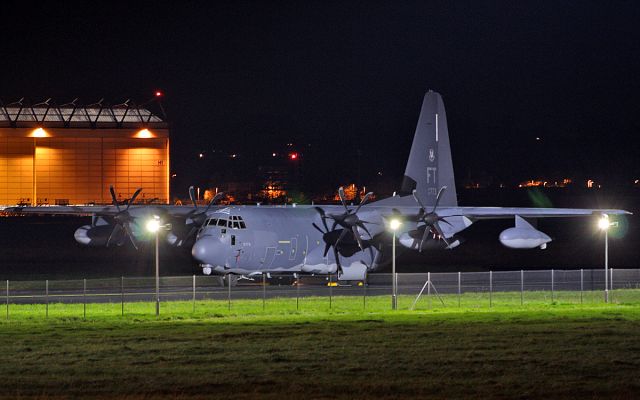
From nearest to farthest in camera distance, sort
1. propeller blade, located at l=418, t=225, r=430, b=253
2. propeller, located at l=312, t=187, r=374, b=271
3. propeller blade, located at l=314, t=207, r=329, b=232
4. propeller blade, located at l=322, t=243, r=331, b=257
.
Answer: propeller, located at l=312, t=187, r=374, b=271, propeller blade, located at l=322, t=243, r=331, b=257, propeller blade, located at l=418, t=225, r=430, b=253, propeller blade, located at l=314, t=207, r=329, b=232

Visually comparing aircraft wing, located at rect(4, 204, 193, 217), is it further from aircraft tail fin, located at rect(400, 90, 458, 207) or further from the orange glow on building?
the orange glow on building

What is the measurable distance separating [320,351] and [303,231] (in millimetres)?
21799

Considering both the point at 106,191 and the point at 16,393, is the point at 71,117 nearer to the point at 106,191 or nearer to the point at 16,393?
the point at 106,191

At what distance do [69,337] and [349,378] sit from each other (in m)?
11.9

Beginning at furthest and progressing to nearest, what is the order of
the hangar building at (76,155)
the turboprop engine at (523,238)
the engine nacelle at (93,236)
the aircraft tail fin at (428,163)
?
the hangar building at (76,155)
the aircraft tail fin at (428,163)
the engine nacelle at (93,236)
the turboprop engine at (523,238)

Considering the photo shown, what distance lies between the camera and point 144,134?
374ft

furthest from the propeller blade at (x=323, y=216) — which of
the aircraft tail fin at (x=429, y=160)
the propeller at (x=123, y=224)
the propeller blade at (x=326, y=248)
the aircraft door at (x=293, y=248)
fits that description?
the propeller at (x=123, y=224)

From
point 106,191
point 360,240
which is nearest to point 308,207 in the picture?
point 360,240

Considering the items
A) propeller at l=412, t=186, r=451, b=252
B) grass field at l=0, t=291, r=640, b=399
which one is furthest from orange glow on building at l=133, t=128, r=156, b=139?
grass field at l=0, t=291, r=640, b=399

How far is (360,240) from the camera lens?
168 feet

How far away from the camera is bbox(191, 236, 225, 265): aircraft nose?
46188mm

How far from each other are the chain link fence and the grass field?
1.35 ft

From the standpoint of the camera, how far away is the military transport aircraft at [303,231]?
158ft

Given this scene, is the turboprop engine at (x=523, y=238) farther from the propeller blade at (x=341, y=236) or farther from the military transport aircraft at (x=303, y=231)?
the propeller blade at (x=341, y=236)
